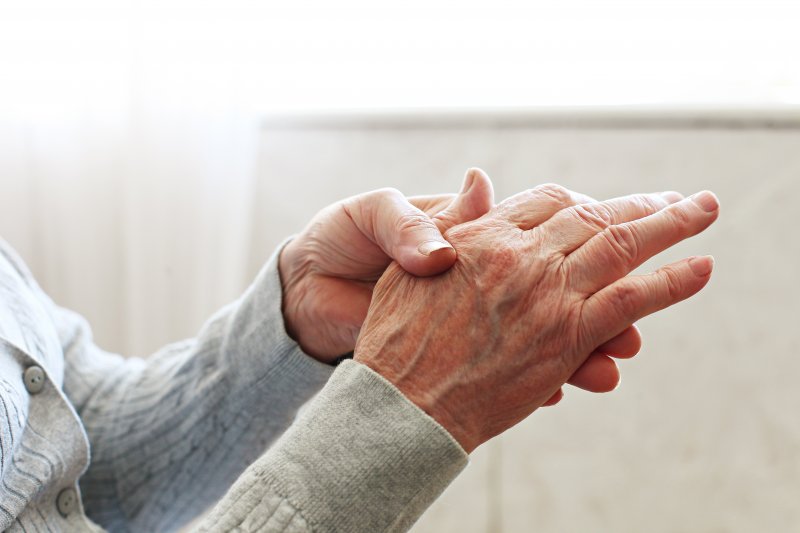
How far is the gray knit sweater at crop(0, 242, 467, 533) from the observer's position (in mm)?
592

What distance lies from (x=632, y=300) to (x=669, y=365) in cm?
66

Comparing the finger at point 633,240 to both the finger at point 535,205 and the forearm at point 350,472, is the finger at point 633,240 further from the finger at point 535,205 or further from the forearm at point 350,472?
the forearm at point 350,472

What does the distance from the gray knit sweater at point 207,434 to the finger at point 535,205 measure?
0.24 m

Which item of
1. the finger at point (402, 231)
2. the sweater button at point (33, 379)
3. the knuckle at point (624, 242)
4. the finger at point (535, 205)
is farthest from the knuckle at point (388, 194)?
the sweater button at point (33, 379)

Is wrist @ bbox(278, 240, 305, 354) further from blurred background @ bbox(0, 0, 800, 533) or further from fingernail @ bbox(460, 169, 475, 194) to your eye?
blurred background @ bbox(0, 0, 800, 533)

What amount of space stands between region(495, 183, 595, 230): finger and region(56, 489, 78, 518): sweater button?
53cm

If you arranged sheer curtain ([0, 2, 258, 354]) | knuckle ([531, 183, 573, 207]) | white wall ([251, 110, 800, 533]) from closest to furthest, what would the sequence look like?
knuckle ([531, 183, 573, 207]) → white wall ([251, 110, 800, 533]) → sheer curtain ([0, 2, 258, 354])

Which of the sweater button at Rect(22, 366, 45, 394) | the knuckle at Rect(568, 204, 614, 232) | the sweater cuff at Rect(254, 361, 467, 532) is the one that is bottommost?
the sweater button at Rect(22, 366, 45, 394)

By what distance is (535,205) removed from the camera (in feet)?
2.56

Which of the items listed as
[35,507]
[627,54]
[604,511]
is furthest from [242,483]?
[627,54]

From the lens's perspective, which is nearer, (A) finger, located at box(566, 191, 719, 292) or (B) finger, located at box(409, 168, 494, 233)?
(A) finger, located at box(566, 191, 719, 292)

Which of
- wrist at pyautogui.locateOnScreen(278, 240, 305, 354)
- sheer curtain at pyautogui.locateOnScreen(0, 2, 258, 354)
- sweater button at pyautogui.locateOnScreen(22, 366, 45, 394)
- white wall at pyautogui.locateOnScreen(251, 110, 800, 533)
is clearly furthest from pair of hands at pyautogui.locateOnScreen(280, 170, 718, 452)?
sheer curtain at pyautogui.locateOnScreen(0, 2, 258, 354)

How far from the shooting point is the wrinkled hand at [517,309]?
2.13ft

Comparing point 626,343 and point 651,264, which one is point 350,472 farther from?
point 651,264
